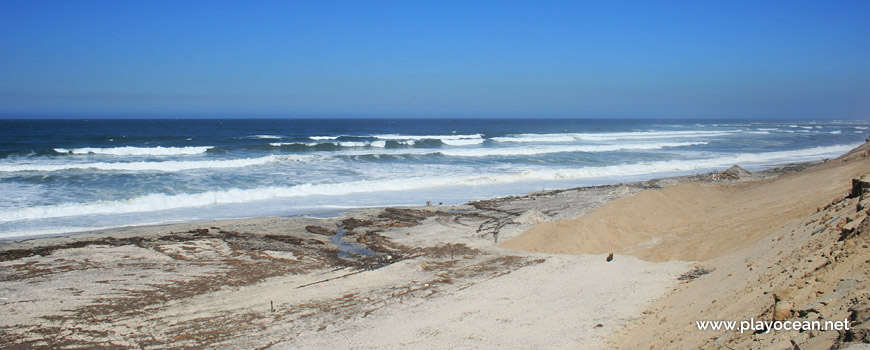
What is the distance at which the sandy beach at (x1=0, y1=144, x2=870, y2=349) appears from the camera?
217 inches

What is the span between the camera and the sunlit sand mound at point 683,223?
30.1 feet

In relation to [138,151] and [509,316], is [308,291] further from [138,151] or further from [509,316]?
[138,151]

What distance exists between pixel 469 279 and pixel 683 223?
5705 mm

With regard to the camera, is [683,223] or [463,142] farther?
[463,142]

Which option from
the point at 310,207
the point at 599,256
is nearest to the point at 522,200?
the point at 310,207

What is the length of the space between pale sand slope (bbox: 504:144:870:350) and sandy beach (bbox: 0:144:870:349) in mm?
30

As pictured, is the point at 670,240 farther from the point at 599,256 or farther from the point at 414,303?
the point at 414,303

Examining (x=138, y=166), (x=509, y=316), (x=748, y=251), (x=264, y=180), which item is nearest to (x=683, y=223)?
(x=748, y=251)

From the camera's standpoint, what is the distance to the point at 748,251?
25.3 feet

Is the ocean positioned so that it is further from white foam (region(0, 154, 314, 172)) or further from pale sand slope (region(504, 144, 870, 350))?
pale sand slope (region(504, 144, 870, 350))

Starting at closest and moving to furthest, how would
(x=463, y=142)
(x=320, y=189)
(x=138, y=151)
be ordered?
(x=320, y=189) < (x=138, y=151) < (x=463, y=142)

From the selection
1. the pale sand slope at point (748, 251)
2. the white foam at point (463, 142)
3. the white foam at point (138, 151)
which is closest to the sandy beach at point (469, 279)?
the pale sand slope at point (748, 251)

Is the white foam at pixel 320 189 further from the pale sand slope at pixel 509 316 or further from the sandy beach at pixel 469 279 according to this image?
the pale sand slope at pixel 509 316

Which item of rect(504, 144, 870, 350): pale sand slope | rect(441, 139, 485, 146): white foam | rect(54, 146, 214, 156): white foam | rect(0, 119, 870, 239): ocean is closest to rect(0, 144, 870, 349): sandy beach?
rect(504, 144, 870, 350): pale sand slope
